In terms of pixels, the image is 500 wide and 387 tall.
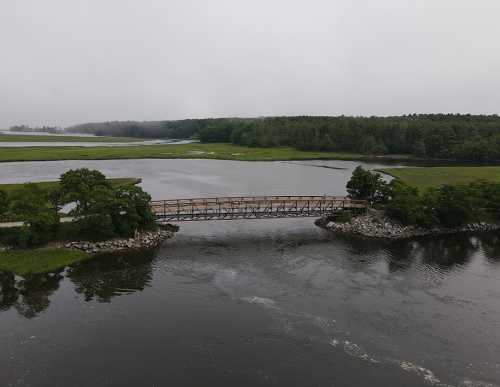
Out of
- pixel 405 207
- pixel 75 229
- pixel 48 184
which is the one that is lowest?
pixel 75 229

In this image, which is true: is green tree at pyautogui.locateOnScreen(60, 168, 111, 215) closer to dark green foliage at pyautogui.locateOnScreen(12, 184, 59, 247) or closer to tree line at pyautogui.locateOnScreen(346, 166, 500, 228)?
dark green foliage at pyautogui.locateOnScreen(12, 184, 59, 247)

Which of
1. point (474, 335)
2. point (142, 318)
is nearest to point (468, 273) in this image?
point (474, 335)

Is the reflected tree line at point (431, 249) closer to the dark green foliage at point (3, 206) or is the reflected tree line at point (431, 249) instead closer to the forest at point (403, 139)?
the dark green foliage at point (3, 206)

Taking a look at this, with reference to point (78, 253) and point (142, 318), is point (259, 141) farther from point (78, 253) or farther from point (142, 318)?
point (142, 318)

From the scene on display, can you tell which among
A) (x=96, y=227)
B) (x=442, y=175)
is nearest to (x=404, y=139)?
(x=442, y=175)

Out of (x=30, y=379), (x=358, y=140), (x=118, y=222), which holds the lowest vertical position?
(x=30, y=379)

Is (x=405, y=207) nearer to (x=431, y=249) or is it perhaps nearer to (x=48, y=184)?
(x=431, y=249)
